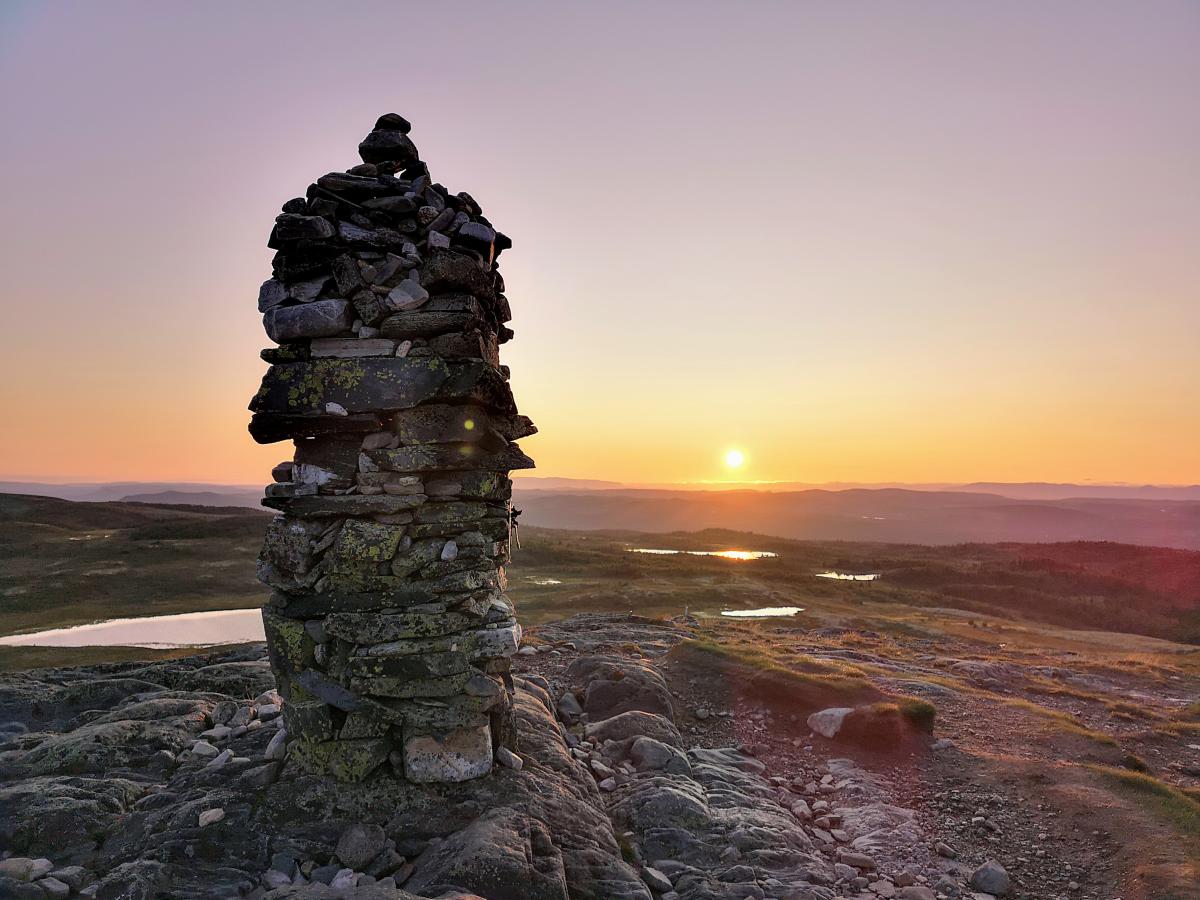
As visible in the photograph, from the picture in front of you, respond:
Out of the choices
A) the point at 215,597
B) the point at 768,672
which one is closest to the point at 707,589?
the point at 768,672

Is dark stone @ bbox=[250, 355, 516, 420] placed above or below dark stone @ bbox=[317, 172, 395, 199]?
below

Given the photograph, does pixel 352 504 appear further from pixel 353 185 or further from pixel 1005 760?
pixel 1005 760

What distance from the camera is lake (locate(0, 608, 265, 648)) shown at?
24062mm

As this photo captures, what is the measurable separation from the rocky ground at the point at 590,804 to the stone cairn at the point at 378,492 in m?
0.87

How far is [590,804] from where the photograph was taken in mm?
8750

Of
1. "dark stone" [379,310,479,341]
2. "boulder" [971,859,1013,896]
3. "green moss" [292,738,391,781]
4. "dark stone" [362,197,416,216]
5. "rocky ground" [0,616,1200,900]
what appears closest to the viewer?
"rocky ground" [0,616,1200,900]

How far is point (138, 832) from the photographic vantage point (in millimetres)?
7047

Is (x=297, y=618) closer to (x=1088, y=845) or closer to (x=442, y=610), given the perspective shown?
(x=442, y=610)

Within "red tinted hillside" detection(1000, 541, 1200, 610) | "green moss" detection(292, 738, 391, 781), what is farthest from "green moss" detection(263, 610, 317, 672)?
"red tinted hillside" detection(1000, 541, 1200, 610)

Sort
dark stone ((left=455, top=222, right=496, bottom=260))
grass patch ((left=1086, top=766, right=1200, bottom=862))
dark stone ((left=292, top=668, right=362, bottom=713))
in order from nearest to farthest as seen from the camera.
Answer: dark stone ((left=292, top=668, right=362, bottom=713)) → dark stone ((left=455, top=222, right=496, bottom=260)) → grass patch ((left=1086, top=766, right=1200, bottom=862))

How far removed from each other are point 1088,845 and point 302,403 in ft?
46.3

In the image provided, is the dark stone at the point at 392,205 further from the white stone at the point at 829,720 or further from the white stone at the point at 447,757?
the white stone at the point at 829,720

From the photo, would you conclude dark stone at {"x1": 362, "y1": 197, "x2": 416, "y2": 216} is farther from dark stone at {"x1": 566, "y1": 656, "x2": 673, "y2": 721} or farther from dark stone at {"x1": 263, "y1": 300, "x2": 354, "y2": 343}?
dark stone at {"x1": 566, "y1": 656, "x2": 673, "y2": 721}

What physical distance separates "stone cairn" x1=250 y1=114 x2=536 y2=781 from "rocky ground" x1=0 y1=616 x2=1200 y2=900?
0.87 meters
